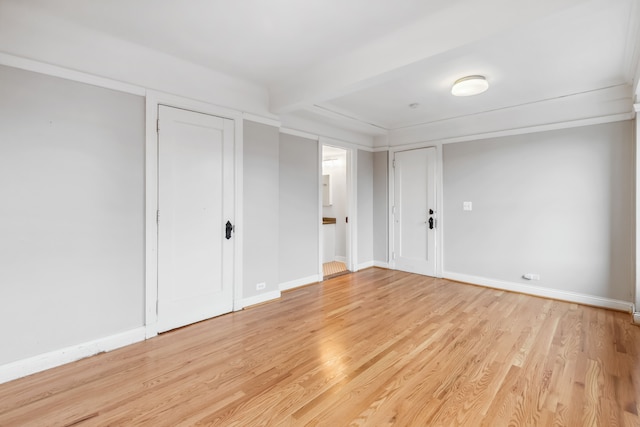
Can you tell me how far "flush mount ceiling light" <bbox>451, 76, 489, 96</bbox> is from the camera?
314 cm

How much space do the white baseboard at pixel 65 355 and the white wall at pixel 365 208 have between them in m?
3.74

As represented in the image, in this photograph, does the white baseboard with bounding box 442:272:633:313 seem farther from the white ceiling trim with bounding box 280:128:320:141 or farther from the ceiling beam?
the ceiling beam

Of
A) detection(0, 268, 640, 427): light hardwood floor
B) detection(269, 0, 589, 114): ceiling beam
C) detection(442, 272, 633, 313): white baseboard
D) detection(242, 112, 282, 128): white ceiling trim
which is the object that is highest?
detection(269, 0, 589, 114): ceiling beam

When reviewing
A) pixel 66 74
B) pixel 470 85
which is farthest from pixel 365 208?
pixel 66 74

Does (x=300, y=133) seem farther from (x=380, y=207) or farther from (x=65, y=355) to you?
(x=65, y=355)

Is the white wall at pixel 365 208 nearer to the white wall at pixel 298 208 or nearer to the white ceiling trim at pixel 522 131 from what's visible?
the white ceiling trim at pixel 522 131

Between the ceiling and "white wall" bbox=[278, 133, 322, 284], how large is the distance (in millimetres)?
881

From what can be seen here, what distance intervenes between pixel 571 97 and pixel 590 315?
2.63 metres

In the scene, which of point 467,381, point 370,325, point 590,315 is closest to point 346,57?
point 370,325

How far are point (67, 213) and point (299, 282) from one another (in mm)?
2953

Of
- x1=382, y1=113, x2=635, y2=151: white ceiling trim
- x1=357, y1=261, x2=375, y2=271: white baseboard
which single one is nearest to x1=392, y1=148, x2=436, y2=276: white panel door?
x1=382, y1=113, x2=635, y2=151: white ceiling trim

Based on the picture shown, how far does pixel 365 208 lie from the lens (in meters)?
5.68

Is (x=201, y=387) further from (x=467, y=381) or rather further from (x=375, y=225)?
(x=375, y=225)

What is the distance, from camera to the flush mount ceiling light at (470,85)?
314cm
